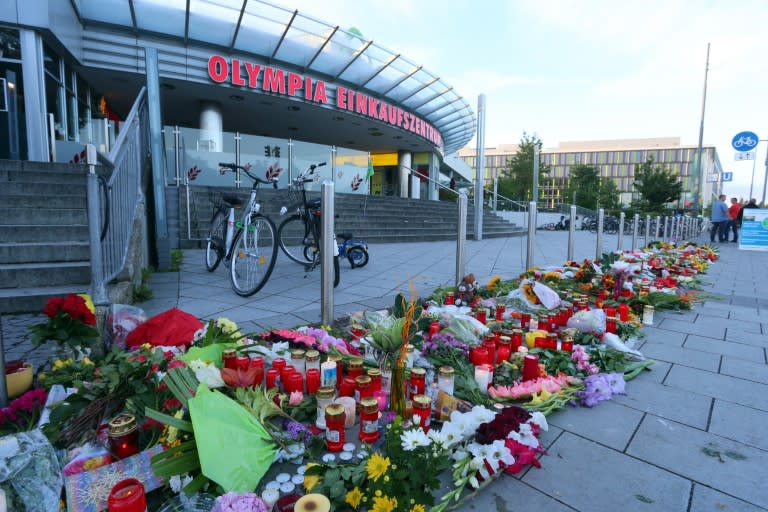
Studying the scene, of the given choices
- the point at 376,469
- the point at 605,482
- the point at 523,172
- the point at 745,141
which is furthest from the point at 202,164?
the point at 523,172

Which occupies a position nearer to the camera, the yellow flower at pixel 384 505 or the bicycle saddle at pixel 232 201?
the yellow flower at pixel 384 505

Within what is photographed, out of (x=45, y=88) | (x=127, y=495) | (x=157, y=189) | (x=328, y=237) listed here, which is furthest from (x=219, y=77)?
(x=127, y=495)

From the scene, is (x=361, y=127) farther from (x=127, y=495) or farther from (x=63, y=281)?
Answer: (x=127, y=495)

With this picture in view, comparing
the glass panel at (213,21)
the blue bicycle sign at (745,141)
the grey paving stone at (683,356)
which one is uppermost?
the glass panel at (213,21)

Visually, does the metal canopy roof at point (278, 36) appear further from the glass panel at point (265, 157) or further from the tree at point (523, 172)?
the tree at point (523, 172)

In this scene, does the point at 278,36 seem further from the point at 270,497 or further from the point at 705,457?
the point at 705,457

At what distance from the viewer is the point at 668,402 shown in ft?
6.84

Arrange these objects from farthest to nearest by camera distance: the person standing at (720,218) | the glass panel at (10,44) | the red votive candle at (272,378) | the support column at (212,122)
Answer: the person standing at (720,218) → the support column at (212,122) → the glass panel at (10,44) → the red votive candle at (272,378)

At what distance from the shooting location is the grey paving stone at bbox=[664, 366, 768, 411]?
6.99 ft

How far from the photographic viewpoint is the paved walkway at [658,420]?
4.59 ft

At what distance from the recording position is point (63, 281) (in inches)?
131

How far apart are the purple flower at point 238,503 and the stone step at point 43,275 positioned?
2.87 metres

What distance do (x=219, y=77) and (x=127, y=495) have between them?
14.1 metres

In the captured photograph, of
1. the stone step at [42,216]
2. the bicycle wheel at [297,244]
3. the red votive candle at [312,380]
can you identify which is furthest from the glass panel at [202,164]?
the red votive candle at [312,380]
